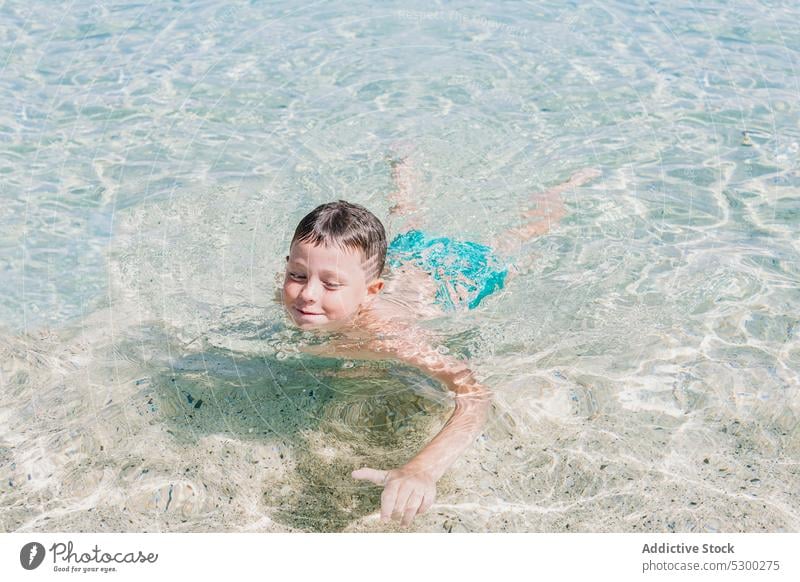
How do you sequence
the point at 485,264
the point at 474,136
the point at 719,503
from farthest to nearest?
the point at 474,136, the point at 485,264, the point at 719,503

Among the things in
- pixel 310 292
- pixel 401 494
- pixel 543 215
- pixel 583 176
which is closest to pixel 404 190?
pixel 543 215

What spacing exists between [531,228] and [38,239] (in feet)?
9.69

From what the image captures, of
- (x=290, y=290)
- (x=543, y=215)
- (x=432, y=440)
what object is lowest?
(x=543, y=215)

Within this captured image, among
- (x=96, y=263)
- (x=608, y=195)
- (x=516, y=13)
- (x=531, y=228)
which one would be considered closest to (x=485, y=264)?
(x=531, y=228)

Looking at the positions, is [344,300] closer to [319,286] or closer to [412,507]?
[319,286]

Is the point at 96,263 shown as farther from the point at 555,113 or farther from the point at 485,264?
the point at 555,113

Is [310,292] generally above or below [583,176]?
above

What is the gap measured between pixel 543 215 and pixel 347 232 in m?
1.97

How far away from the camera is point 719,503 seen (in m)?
3.42

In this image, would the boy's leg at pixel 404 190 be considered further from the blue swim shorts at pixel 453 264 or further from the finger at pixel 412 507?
the finger at pixel 412 507

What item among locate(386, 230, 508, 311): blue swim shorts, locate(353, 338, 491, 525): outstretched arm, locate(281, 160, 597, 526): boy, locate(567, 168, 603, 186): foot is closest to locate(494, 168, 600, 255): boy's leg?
locate(567, 168, 603, 186): foot

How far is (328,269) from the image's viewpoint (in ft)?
12.7

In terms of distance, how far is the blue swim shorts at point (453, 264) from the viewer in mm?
4767

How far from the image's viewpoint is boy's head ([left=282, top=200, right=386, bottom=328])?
381cm
